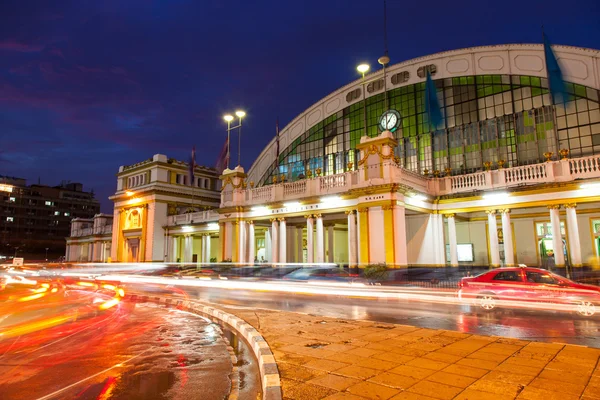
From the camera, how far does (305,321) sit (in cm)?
1047

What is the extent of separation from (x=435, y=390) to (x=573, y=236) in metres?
21.7

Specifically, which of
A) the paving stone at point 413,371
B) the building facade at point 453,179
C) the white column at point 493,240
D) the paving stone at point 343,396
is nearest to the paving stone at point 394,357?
the paving stone at point 413,371

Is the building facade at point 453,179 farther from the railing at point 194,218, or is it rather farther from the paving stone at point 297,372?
the paving stone at point 297,372

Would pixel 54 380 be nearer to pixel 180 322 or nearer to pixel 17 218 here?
pixel 180 322

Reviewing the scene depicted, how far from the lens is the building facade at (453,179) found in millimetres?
24250

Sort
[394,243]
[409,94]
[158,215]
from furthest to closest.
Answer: [158,215]
[409,94]
[394,243]

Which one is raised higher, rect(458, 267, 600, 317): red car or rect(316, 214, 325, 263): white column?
rect(316, 214, 325, 263): white column

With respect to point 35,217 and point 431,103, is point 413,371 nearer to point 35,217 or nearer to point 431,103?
point 431,103

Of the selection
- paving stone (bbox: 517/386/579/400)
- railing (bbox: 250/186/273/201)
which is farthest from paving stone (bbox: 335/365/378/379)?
railing (bbox: 250/186/273/201)

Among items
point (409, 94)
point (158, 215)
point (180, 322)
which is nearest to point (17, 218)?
point (158, 215)

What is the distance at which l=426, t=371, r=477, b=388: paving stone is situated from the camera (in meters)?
5.29

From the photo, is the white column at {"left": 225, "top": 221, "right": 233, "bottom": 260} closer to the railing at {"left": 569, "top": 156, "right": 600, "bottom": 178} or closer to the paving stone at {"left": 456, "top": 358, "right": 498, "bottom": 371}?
the railing at {"left": 569, "top": 156, "right": 600, "bottom": 178}

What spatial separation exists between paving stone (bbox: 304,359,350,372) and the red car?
8.89 meters

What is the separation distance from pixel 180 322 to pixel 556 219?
2169 centimetres
